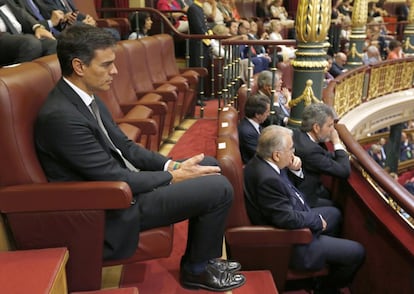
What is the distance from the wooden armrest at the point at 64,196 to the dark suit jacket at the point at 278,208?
408mm

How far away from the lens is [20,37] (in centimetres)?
167

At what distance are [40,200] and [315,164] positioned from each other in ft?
2.92

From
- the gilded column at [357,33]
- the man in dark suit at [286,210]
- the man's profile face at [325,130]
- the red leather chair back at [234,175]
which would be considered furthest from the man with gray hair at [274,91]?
the gilded column at [357,33]

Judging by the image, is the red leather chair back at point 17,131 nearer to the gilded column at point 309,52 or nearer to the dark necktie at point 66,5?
the gilded column at point 309,52

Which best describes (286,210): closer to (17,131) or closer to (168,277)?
(168,277)

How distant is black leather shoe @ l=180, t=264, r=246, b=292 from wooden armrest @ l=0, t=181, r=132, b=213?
30 cm

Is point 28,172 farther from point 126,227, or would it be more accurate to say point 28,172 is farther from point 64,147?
point 126,227

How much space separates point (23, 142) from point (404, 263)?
91 centimetres

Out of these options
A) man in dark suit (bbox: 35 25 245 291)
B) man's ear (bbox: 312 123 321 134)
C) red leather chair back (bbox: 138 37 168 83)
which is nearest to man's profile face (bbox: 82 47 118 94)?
man in dark suit (bbox: 35 25 245 291)

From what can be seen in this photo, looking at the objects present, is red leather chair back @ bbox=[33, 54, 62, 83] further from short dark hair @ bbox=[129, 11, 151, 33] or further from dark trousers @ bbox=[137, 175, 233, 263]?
short dark hair @ bbox=[129, 11, 151, 33]

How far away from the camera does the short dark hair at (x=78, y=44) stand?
3.14ft

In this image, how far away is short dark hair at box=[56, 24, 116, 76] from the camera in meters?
0.96

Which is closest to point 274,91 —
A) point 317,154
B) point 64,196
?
point 317,154

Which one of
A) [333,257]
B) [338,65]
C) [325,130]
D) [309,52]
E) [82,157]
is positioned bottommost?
[333,257]
